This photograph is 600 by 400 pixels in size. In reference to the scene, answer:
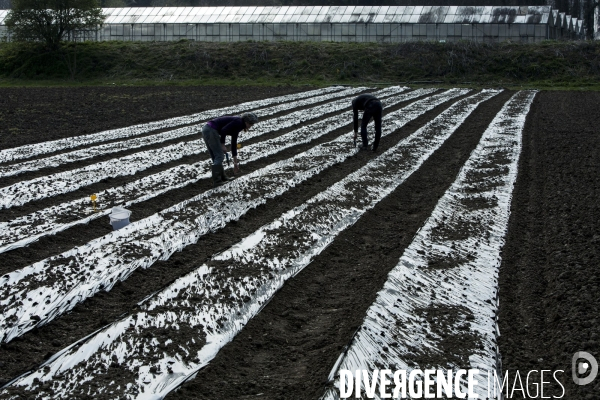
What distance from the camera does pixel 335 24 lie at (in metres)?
45.2

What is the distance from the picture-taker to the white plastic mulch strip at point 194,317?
4914 millimetres

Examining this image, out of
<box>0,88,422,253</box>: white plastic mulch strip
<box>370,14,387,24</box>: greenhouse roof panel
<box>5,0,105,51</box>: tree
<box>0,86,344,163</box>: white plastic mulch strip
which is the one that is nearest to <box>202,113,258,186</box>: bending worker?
<box>0,88,422,253</box>: white plastic mulch strip

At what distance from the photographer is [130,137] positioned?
55.1 feet

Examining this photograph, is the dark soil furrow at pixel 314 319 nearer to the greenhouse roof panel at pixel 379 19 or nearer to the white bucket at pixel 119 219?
the white bucket at pixel 119 219

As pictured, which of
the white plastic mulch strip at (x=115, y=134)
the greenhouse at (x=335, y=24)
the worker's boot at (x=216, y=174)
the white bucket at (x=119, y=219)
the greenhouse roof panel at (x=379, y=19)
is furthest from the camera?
the greenhouse roof panel at (x=379, y=19)

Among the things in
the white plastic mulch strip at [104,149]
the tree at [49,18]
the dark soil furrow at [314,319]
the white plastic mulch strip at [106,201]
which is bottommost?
the dark soil furrow at [314,319]

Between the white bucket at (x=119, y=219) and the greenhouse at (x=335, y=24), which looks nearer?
the white bucket at (x=119, y=219)

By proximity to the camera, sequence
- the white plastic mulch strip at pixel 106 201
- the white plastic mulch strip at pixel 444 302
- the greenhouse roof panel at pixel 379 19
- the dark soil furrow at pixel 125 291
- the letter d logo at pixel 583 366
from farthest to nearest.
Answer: the greenhouse roof panel at pixel 379 19
the white plastic mulch strip at pixel 106 201
the dark soil furrow at pixel 125 291
the white plastic mulch strip at pixel 444 302
the letter d logo at pixel 583 366

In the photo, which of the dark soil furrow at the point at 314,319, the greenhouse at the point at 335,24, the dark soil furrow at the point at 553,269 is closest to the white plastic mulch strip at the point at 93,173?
the dark soil furrow at the point at 314,319

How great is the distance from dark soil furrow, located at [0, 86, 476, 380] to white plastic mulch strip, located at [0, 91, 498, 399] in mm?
225

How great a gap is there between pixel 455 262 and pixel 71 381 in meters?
4.39

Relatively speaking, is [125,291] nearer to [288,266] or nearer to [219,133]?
[288,266]

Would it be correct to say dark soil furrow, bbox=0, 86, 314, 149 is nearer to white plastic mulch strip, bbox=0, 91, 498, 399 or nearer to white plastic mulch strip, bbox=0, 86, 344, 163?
white plastic mulch strip, bbox=0, 86, 344, 163

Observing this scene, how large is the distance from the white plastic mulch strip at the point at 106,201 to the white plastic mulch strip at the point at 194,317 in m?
2.51
